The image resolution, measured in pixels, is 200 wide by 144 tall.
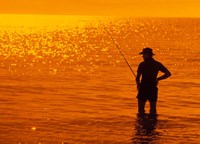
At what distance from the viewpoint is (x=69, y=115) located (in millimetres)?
14719

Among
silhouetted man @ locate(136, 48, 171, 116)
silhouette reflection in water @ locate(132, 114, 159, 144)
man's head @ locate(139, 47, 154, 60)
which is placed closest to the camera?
silhouette reflection in water @ locate(132, 114, 159, 144)

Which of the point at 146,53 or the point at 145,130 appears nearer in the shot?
the point at 145,130

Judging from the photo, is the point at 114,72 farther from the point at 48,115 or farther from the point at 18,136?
the point at 18,136

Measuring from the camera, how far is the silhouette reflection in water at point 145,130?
467 inches

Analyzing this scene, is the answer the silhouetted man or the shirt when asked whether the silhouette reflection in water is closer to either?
the silhouetted man

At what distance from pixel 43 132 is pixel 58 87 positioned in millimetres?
9018

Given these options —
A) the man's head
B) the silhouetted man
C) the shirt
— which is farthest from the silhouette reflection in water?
the man's head

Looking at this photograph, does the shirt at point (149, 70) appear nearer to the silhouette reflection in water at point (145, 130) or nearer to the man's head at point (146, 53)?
the man's head at point (146, 53)

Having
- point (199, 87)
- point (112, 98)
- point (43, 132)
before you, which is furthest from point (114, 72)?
point (43, 132)

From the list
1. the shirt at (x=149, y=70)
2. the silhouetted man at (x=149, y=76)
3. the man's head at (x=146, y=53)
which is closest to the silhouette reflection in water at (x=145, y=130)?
the silhouetted man at (x=149, y=76)

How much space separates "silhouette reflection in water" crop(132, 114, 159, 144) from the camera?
39.0ft

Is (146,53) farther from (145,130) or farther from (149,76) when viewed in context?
(145,130)

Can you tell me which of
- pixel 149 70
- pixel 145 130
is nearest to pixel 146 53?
pixel 149 70

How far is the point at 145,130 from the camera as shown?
1280 centimetres
